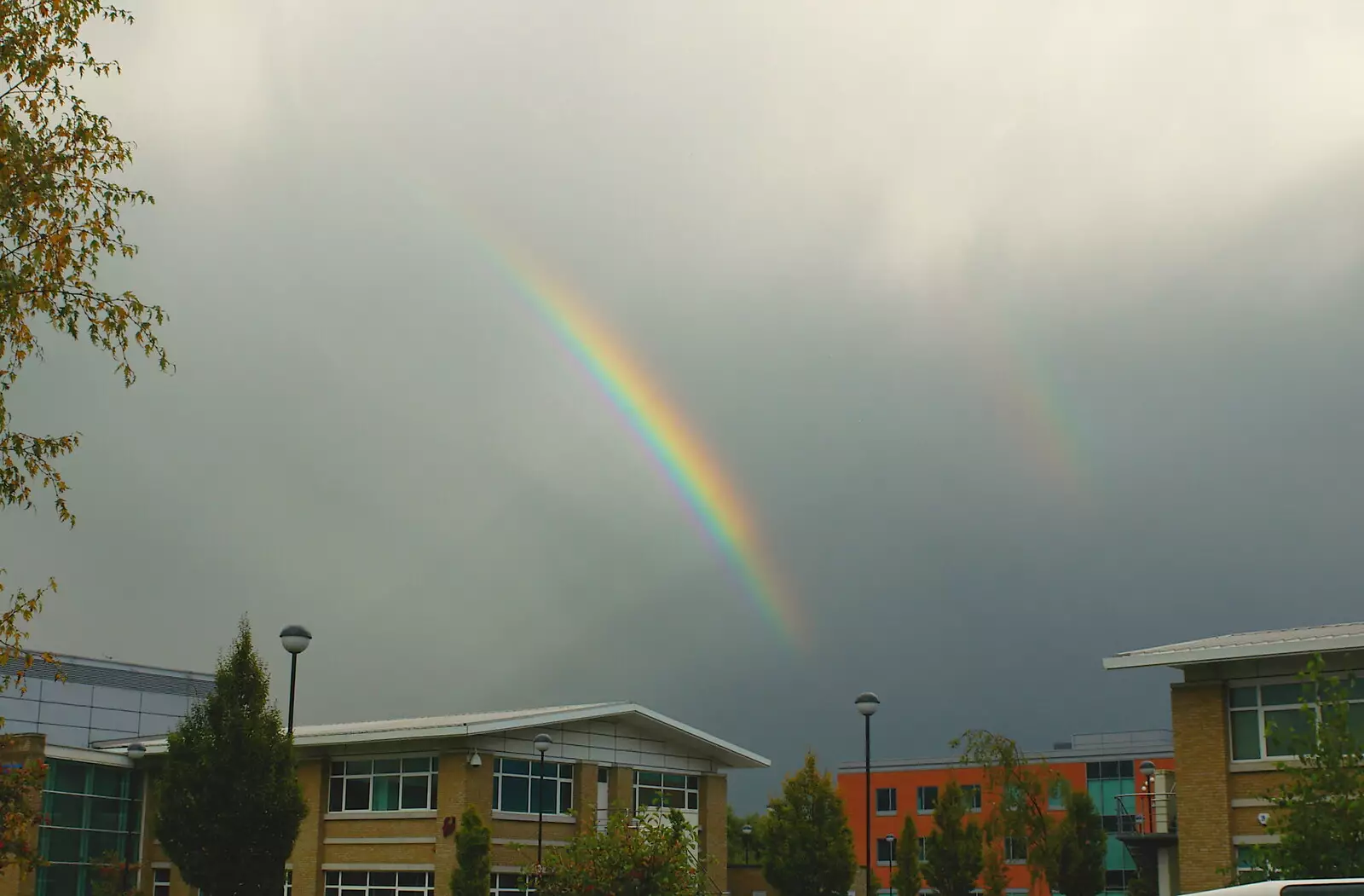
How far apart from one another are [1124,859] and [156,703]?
186 ft

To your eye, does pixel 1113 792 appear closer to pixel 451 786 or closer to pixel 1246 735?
pixel 451 786

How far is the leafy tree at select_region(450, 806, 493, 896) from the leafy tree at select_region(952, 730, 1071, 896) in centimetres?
1552

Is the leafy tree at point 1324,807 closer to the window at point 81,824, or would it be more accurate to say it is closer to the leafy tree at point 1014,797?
the leafy tree at point 1014,797

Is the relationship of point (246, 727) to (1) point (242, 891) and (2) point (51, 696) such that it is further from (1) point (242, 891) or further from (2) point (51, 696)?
(2) point (51, 696)

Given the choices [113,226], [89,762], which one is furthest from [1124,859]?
[113,226]

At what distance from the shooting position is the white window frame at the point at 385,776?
47.8 metres

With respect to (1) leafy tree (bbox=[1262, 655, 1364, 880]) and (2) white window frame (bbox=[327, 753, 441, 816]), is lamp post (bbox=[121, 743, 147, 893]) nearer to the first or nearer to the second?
(2) white window frame (bbox=[327, 753, 441, 816])

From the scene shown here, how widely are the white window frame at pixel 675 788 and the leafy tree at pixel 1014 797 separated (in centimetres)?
1220

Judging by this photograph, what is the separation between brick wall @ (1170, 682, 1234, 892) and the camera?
35062 mm

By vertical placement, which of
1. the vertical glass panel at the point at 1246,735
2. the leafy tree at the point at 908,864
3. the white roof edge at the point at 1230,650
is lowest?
the leafy tree at the point at 908,864

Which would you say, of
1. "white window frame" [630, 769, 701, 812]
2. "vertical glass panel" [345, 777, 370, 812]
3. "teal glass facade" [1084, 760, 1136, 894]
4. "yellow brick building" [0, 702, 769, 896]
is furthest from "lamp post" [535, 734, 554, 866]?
"teal glass facade" [1084, 760, 1136, 894]

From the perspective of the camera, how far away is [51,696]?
72.8 metres

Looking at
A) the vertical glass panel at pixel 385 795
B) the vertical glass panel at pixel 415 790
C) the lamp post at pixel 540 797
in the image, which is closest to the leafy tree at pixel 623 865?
the lamp post at pixel 540 797

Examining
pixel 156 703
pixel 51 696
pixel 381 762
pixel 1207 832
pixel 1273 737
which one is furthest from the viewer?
pixel 156 703
